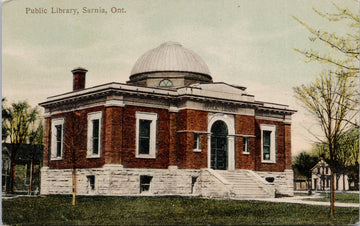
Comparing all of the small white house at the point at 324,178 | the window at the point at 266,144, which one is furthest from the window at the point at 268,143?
the small white house at the point at 324,178

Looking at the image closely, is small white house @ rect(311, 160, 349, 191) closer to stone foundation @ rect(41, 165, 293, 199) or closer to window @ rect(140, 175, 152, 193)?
stone foundation @ rect(41, 165, 293, 199)

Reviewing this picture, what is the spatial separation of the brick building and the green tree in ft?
6.57

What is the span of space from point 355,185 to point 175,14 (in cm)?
2189

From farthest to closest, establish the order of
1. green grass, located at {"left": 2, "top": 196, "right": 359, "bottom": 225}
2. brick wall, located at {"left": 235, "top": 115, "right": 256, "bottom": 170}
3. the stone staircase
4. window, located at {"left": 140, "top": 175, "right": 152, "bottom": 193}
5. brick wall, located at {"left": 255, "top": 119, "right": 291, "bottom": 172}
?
brick wall, located at {"left": 255, "top": 119, "right": 291, "bottom": 172} < brick wall, located at {"left": 235, "top": 115, "right": 256, "bottom": 170} < window, located at {"left": 140, "top": 175, "right": 152, "bottom": 193} < the stone staircase < green grass, located at {"left": 2, "top": 196, "right": 359, "bottom": 225}

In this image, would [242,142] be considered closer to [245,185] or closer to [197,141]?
[197,141]

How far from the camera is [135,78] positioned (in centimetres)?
3366

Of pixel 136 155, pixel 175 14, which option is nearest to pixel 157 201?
pixel 136 155

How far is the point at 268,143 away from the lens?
35.1 meters

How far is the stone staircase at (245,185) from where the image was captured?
92.8 ft

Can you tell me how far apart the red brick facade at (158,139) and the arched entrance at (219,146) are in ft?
2.34

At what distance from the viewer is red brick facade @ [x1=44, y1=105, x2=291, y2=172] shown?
2833 cm

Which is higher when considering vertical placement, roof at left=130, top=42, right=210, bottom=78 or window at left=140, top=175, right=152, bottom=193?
roof at left=130, top=42, right=210, bottom=78

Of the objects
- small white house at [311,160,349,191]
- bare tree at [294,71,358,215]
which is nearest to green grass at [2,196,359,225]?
bare tree at [294,71,358,215]

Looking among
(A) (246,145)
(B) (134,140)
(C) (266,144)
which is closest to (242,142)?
(A) (246,145)
